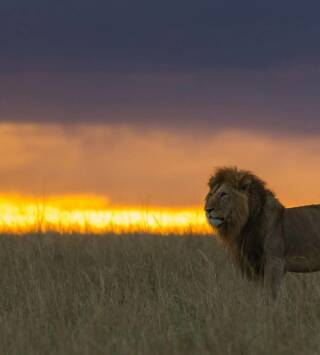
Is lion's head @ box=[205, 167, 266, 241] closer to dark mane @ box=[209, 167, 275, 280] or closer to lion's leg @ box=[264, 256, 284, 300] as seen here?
dark mane @ box=[209, 167, 275, 280]

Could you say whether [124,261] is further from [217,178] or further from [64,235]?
[217,178]

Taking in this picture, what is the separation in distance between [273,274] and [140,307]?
144cm

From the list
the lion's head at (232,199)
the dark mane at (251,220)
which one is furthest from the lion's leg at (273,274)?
the lion's head at (232,199)

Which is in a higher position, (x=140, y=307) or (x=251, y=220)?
(x=251, y=220)

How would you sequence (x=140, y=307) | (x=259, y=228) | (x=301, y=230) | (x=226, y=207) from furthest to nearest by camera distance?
(x=301, y=230) → (x=259, y=228) → (x=226, y=207) → (x=140, y=307)

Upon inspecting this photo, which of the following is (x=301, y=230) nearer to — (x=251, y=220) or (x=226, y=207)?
(x=251, y=220)

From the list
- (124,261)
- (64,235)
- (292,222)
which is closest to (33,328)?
(292,222)

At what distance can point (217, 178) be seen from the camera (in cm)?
865

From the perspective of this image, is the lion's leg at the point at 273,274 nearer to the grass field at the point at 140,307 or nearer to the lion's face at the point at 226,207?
the grass field at the point at 140,307

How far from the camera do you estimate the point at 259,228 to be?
8.78 metres

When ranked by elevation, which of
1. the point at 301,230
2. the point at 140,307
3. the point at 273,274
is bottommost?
the point at 140,307

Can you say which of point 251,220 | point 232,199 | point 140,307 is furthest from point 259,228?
point 140,307

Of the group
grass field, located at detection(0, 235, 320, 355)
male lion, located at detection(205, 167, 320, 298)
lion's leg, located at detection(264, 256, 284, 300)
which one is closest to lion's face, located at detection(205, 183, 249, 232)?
male lion, located at detection(205, 167, 320, 298)

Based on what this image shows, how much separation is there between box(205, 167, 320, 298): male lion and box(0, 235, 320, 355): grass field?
0.24 metres
